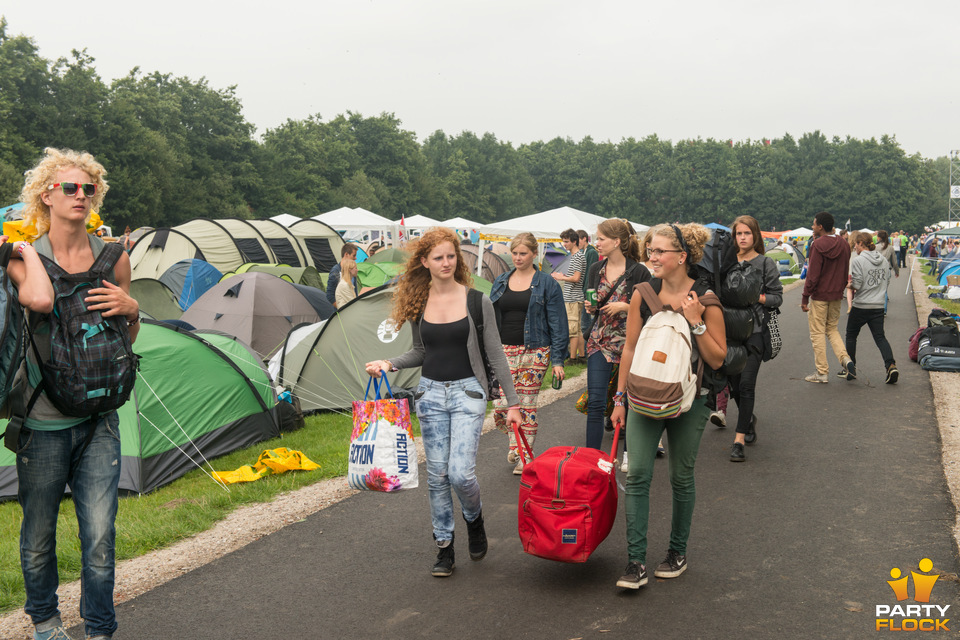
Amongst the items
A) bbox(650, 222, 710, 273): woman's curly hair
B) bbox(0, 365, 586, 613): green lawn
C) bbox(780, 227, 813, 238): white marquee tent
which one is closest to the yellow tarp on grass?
bbox(0, 365, 586, 613): green lawn

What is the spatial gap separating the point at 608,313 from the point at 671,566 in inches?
88.9

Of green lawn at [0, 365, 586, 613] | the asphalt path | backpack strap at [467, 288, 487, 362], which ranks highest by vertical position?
backpack strap at [467, 288, 487, 362]

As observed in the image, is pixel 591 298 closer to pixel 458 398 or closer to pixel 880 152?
pixel 458 398

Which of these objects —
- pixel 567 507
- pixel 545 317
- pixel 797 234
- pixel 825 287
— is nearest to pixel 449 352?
pixel 567 507

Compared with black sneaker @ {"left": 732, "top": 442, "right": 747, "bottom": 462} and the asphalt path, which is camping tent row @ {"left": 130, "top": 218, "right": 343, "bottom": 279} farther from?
black sneaker @ {"left": 732, "top": 442, "right": 747, "bottom": 462}

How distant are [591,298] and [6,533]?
483 centimetres

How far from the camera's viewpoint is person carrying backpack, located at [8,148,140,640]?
3.13 metres

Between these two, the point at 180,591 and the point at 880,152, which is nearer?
the point at 180,591

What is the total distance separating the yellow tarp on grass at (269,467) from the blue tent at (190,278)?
10.7m

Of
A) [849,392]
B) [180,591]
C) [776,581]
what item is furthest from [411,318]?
[849,392]

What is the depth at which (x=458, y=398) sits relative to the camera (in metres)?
4.38

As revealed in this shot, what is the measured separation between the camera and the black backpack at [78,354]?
3.12 meters

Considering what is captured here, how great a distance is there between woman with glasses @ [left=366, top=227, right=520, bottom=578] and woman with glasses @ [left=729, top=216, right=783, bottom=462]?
9.64ft

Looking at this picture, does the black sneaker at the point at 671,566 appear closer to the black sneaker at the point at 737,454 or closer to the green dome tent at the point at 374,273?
the black sneaker at the point at 737,454
